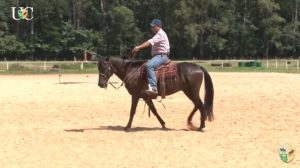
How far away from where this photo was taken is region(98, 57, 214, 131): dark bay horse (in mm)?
12070

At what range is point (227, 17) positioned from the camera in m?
80.1

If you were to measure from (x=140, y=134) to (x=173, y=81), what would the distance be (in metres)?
1.42

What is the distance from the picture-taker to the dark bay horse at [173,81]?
1207cm

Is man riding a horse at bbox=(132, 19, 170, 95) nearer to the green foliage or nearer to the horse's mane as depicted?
the horse's mane

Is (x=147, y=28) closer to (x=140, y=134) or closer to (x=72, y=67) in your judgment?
(x=72, y=67)

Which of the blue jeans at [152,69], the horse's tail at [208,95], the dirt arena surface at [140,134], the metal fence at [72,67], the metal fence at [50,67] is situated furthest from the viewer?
the metal fence at [50,67]

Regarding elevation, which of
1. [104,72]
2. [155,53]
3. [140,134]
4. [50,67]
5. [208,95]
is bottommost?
[140,134]

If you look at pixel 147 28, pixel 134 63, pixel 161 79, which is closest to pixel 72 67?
pixel 134 63

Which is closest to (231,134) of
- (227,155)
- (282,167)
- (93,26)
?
(227,155)

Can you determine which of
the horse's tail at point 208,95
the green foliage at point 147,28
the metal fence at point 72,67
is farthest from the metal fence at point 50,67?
the horse's tail at point 208,95

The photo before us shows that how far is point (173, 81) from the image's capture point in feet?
39.6

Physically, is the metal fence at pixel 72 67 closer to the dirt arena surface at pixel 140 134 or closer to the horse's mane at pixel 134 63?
the dirt arena surface at pixel 140 134

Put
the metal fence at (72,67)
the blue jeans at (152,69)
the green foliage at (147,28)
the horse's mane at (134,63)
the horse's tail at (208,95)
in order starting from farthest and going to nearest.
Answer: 1. the green foliage at (147,28)
2. the metal fence at (72,67)
3. the horse's mane at (134,63)
4. the horse's tail at (208,95)
5. the blue jeans at (152,69)

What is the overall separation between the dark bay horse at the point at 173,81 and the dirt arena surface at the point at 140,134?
579 mm
